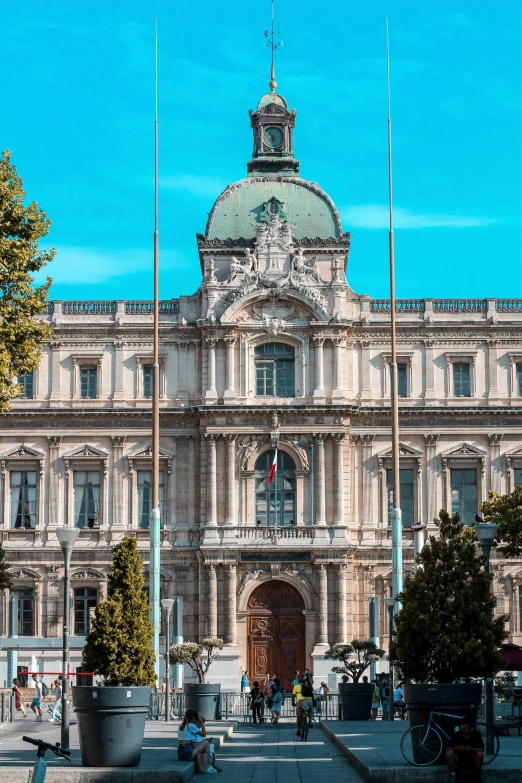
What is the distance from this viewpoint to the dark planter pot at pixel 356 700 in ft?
143

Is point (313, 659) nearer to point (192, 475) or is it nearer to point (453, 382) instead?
point (192, 475)

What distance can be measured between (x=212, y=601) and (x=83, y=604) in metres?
5.88

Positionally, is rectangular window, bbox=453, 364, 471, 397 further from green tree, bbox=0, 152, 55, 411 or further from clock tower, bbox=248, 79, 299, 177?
green tree, bbox=0, 152, 55, 411

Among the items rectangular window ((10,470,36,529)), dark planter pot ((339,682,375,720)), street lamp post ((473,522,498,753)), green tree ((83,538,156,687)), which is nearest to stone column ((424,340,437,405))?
rectangular window ((10,470,36,529))

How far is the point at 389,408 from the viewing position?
63750 mm

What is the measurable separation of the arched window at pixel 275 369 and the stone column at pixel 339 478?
3070mm

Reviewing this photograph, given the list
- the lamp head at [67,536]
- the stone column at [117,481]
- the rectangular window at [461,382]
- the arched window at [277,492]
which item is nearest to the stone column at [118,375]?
the stone column at [117,481]

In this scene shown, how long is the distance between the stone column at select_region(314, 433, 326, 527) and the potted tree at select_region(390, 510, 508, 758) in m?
34.8

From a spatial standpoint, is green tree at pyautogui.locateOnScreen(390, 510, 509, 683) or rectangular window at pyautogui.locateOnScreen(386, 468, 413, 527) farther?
rectangular window at pyautogui.locateOnScreen(386, 468, 413, 527)

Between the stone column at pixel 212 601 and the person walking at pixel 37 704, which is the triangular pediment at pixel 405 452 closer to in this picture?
the stone column at pixel 212 601

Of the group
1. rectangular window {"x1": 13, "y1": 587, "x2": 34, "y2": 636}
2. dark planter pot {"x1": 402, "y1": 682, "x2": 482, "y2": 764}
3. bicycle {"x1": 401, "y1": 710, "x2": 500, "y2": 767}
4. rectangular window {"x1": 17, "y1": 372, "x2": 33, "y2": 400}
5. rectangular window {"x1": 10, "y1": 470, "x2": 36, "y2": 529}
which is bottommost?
bicycle {"x1": 401, "y1": 710, "x2": 500, "y2": 767}

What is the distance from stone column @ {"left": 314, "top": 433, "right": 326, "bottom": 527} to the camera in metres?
62.0

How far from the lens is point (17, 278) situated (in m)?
39.1

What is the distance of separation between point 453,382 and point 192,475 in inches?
497
